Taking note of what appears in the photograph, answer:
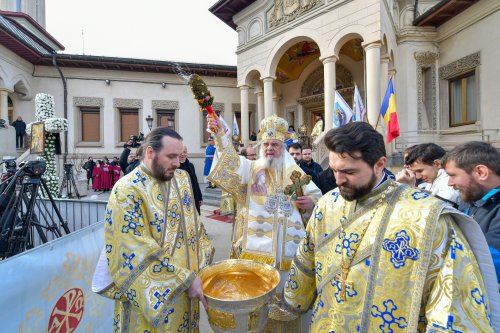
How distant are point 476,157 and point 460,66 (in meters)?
12.1

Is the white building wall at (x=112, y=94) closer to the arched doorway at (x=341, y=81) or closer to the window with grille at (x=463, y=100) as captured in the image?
the arched doorway at (x=341, y=81)

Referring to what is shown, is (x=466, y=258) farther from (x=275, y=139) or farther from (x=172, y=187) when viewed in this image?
(x=275, y=139)

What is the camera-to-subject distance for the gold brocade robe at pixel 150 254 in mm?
1645

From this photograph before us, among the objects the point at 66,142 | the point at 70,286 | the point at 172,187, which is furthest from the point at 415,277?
the point at 66,142

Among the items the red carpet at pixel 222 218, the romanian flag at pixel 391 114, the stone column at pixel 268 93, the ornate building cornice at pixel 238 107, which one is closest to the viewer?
the romanian flag at pixel 391 114

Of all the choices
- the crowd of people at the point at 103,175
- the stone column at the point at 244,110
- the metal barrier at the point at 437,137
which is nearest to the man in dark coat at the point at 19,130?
the crowd of people at the point at 103,175

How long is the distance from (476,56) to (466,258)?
496 inches

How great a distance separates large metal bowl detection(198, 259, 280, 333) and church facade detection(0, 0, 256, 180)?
587 inches

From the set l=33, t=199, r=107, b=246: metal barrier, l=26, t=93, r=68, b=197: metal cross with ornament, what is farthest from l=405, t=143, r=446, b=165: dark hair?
l=26, t=93, r=68, b=197: metal cross with ornament

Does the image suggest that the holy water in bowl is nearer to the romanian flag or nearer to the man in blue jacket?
the man in blue jacket

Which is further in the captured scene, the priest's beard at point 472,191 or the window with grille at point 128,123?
the window with grille at point 128,123

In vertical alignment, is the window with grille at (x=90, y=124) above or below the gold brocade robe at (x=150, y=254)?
above

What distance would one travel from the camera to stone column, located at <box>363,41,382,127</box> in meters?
9.66

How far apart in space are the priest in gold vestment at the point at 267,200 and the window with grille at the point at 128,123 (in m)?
16.6
